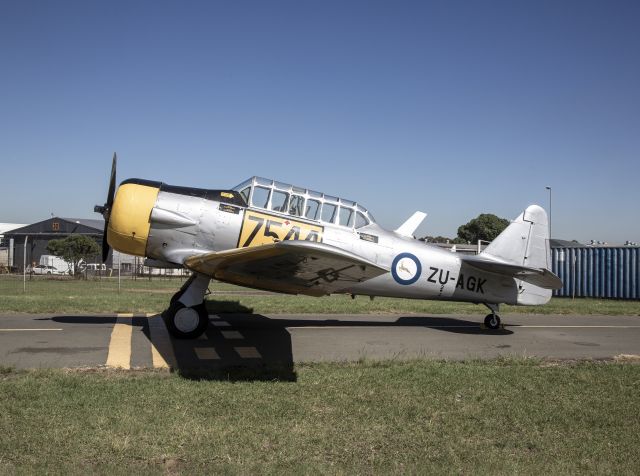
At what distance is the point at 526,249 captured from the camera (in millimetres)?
12852

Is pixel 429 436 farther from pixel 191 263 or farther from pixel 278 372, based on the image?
pixel 191 263

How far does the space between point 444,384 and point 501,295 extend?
20.5 ft

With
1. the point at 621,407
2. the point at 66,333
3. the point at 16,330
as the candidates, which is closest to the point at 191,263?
the point at 66,333

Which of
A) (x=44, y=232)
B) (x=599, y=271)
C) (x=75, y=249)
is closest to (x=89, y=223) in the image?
(x=44, y=232)

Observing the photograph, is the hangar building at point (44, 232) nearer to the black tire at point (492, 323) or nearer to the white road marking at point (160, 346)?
the white road marking at point (160, 346)

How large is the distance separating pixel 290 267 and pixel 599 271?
82.1 feet

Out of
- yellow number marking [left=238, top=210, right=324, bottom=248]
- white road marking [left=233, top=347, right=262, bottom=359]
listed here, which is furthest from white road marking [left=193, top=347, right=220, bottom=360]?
yellow number marking [left=238, top=210, right=324, bottom=248]

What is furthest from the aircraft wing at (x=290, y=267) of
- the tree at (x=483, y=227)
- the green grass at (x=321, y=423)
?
the tree at (x=483, y=227)

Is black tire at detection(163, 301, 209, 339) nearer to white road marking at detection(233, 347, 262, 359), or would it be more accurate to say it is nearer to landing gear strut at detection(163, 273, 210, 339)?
landing gear strut at detection(163, 273, 210, 339)

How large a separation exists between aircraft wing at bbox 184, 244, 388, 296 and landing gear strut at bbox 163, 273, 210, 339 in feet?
1.31

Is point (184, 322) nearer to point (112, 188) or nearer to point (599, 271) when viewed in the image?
point (112, 188)

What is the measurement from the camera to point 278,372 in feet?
23.1

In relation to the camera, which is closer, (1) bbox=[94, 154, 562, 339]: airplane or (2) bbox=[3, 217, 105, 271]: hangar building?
(1) bbox=[94, 154, 562, 339]: airplane

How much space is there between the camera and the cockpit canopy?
10.6 metres
